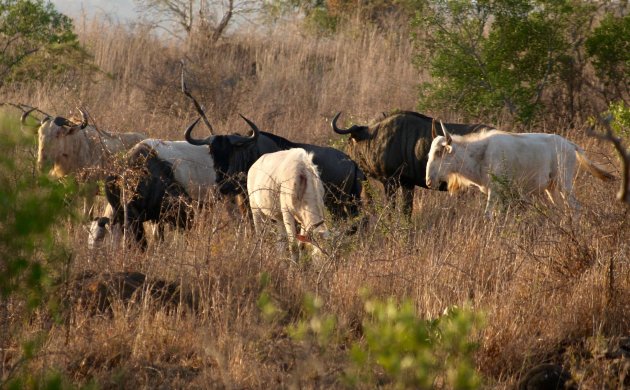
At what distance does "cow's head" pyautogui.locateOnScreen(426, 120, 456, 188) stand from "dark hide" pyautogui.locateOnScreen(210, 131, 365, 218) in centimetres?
85

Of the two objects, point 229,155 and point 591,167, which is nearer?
point 591,167

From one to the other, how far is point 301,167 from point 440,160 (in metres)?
2.59

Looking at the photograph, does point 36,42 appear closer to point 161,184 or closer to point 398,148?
point 398,148

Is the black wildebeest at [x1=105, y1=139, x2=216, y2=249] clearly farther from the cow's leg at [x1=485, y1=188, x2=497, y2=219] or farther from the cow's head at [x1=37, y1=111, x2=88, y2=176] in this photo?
the cow's leg at [x1=485, y1=188, x2=497, y2=219]

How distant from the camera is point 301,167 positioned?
327 inches

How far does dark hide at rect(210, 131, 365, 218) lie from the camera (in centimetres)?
940

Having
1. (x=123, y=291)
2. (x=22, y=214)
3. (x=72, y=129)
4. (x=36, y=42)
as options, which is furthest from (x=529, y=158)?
(x=36, y=42)

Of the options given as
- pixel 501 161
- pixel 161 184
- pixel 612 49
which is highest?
pixel 612 49

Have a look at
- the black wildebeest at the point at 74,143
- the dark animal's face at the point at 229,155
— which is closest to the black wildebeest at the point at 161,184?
the dark animal's face at the point at 229,155

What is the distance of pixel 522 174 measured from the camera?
10039 millimetres

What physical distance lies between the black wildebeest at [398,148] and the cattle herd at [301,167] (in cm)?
1

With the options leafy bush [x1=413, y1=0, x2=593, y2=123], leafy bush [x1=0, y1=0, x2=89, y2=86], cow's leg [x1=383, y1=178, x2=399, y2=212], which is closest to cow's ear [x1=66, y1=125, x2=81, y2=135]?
cow's leg [x1=383, y1=178, x2=399, y2=212]

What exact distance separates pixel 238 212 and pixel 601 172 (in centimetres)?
347

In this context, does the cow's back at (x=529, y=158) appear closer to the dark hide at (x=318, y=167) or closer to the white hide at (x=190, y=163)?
the dark hide at (x=318, y=167)
